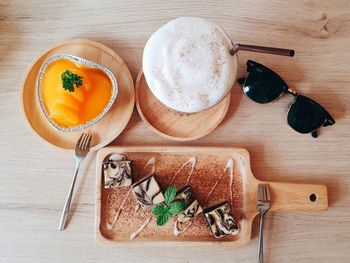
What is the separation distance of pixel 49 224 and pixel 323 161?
65 cm

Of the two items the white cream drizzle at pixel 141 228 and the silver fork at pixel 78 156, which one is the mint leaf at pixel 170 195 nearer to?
the white cream drizzle at pixel 141 228

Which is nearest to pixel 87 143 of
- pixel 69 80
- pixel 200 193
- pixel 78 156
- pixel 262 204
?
pixel 78 156

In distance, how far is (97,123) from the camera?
99 centimetres

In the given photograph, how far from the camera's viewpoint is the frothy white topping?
2.79 ft

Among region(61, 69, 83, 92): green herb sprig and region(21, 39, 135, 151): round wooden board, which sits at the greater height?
region(61, 69, 83, 92): green herb sprig

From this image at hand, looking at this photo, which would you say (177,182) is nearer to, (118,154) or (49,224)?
(118,154)

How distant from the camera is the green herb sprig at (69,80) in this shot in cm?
90

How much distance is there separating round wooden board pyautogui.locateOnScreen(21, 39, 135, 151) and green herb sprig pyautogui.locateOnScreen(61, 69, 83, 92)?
0.11 m

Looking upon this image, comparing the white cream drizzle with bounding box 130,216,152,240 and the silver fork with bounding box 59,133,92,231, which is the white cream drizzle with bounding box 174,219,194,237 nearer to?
the white cream drizzle with bounding box 130,216,152,240

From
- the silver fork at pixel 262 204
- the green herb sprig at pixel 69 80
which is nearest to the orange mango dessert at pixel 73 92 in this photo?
the green herb sprig at pixel 69 80

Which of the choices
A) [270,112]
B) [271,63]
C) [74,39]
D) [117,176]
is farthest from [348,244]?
[74,39]

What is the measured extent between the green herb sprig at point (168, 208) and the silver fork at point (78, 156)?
191mm

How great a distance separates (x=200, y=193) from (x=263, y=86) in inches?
11.1

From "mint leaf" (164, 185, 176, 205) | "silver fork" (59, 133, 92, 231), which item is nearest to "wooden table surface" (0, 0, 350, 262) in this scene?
"silver fork" (59, 133, 92, 231)
